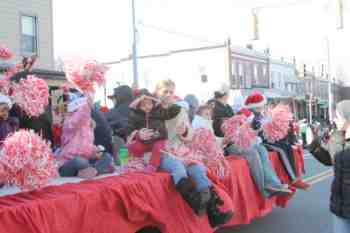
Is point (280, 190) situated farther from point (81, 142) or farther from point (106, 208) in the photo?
point (106, 208)

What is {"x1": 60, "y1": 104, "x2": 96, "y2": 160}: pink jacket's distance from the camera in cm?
521

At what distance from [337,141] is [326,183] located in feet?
22.7

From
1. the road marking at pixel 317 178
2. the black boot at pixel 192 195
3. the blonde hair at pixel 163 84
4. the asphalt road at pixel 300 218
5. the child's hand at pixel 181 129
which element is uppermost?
the blonde hair at pixel 163 84

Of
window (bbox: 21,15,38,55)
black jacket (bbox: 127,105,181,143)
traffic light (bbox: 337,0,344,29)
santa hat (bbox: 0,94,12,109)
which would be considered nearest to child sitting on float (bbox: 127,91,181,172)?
black jacket (bbox: 127,105,181,143)

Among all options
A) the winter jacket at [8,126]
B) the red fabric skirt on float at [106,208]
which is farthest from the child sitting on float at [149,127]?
the winter jacket at [8,126]

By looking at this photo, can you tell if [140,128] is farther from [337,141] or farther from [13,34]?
[13,34]

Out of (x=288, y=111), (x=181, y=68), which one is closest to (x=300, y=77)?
(x=181, y=68)

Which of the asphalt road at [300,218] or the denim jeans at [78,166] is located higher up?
the denim jeans at [78,166]

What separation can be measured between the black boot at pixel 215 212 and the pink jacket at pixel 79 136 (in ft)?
4.46

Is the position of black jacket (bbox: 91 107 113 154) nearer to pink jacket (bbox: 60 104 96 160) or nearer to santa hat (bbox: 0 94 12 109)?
pink jacket (bbox: 60 104 96 160)

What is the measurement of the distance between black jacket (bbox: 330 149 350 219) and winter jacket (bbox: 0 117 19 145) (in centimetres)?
299

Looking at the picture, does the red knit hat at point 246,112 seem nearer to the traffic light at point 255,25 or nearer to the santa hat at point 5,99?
the santa hat at point 5,99

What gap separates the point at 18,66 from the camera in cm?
572

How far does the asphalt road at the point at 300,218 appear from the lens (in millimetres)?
6887
